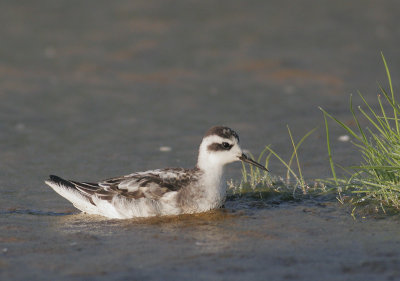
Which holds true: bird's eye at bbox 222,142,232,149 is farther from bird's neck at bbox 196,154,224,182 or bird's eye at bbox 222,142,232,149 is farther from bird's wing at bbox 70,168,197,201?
bird's wing at bbox 70,168,197,201

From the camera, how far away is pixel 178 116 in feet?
47.5

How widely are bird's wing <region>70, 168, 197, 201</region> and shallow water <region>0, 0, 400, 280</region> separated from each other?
15.1 inches

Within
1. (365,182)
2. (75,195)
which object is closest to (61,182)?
(75,195)

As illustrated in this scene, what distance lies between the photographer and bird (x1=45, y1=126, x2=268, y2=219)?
8.91 metres

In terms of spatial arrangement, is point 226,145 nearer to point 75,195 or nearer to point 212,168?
point 212,168

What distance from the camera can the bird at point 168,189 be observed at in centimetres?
891

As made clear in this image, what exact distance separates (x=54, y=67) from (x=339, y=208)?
1060 cm

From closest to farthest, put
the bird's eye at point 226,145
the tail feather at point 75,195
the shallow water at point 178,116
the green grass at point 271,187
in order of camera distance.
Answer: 1. the shallow water at point 178,116
2. the bird's eye at point 226,145
3. the tail feather at point 75,195
4. the green grass at point 271,187

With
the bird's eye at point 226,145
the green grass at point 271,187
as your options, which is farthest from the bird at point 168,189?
the green grass at point 271,187

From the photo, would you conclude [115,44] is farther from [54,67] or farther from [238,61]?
[238,61]

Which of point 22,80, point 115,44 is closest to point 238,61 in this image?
point 115,44

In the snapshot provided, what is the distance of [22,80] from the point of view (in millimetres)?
16859

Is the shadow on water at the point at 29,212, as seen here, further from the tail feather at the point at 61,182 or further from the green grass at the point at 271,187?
the green grass at the point at 271,187

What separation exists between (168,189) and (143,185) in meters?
0.32
